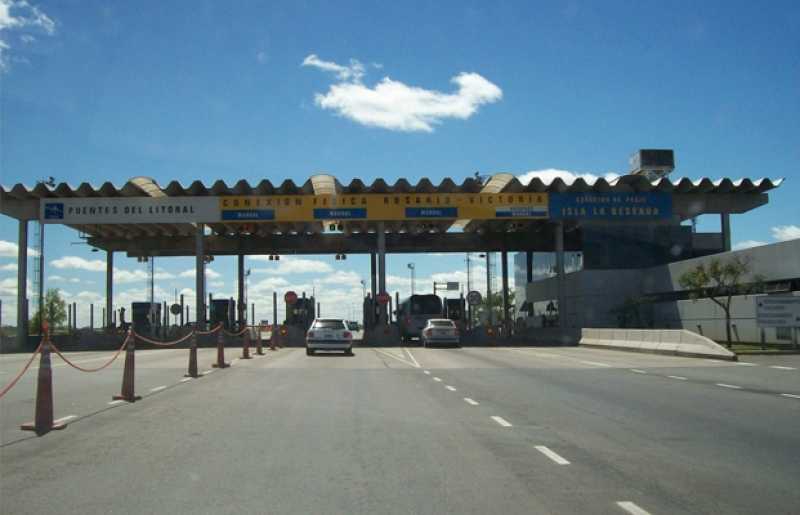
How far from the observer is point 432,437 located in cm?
996

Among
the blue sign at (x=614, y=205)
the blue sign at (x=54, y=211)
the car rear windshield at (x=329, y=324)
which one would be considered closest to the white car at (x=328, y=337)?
the car rear windshield at (x=329, y=324)

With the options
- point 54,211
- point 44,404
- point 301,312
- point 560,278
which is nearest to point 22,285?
point 54,211

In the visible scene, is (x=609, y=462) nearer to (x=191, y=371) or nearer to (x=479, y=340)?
(x=191, y=371)

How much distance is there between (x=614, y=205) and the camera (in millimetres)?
48094

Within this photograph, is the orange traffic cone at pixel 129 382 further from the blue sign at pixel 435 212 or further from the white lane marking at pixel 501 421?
the blue sign at pixel 435 212

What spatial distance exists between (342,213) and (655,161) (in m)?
28.1

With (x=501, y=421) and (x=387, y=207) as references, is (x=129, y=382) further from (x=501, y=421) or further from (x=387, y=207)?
(x=387, y=207)

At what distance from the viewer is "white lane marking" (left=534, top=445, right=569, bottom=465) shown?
828cm

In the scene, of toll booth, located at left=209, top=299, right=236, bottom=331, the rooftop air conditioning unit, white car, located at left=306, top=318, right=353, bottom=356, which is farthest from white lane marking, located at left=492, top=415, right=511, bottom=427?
the rooftop air conditioning unit

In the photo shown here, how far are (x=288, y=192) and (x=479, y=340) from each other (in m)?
16.9

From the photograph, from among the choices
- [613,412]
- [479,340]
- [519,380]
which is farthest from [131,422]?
[479,340]

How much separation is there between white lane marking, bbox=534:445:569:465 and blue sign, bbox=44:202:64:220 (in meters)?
43.5

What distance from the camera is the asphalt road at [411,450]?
6.69 meters

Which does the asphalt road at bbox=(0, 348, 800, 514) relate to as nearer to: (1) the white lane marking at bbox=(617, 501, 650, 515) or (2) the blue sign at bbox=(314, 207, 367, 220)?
(1) the white lane marking at bbox=(617, 501, 650, 515)
